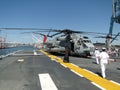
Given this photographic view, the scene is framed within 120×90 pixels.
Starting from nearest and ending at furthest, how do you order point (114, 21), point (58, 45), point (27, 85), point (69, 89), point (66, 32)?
point (69, 89) → point (27, 85) → point (66, 32) → point (58, 45) → point (114, 21)

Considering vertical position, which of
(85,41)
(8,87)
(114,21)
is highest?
(114,21)

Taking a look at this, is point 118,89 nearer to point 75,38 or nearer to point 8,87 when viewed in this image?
point 8,87

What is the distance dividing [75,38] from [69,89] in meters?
26.5

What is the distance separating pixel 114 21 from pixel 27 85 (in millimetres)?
51024

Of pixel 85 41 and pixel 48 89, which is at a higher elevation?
pixel 85 41

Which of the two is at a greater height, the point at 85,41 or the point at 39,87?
the point at 85,41

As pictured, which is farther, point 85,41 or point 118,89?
point 85,41

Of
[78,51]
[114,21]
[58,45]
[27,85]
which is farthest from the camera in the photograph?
[114,21]

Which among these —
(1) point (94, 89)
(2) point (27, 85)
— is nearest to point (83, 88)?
(1) point (94, 89)

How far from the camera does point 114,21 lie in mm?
59031

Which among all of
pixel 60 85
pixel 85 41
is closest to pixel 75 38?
pixel 85 41

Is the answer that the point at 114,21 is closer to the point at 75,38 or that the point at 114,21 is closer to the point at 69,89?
the point at 75,38

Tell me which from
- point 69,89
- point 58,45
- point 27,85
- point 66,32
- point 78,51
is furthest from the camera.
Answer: point 58,45

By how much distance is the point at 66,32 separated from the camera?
25250 millimetres
